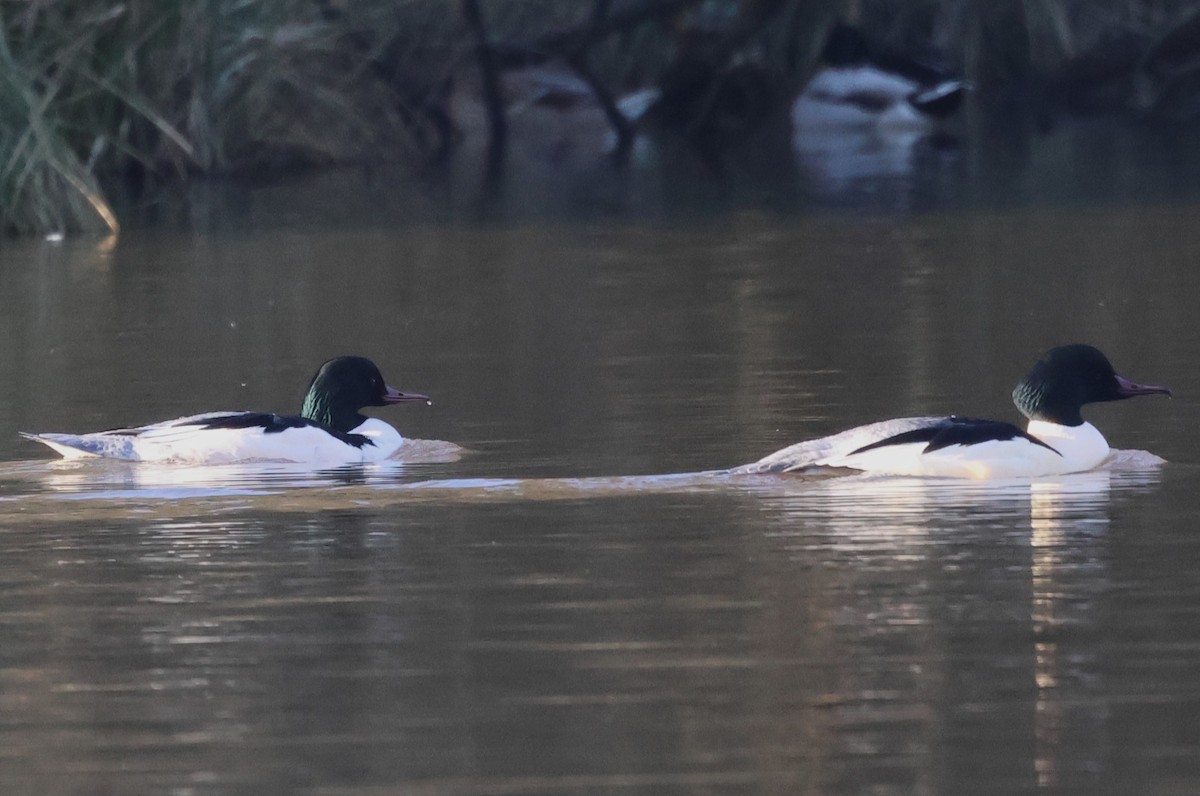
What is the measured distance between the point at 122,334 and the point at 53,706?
30.6 ft

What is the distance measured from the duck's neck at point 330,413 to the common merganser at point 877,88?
28.2 metres

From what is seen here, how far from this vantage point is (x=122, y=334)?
15.3 meters

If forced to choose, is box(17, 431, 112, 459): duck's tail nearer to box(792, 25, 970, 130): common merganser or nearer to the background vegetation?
the background vegetation

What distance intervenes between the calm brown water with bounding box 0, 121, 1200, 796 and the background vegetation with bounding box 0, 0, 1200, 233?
6.70m

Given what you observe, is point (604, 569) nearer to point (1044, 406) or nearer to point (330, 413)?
point (1044, 406)

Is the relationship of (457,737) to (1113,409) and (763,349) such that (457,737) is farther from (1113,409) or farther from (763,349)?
(763,349)

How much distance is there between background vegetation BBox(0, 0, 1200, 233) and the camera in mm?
22672

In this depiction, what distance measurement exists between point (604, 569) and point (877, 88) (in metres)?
32.0

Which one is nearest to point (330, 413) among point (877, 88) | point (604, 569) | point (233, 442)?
point (233, 442)

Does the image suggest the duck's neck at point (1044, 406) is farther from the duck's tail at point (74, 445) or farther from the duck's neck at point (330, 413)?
the duck's tail at point (74, 445)

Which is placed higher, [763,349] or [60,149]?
[60,149]

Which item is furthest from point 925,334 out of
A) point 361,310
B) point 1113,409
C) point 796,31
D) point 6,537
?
point 796,31

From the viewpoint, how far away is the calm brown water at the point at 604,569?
572cm

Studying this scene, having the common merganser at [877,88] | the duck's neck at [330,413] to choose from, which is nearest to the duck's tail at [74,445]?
the duck's neck at [330,413]
